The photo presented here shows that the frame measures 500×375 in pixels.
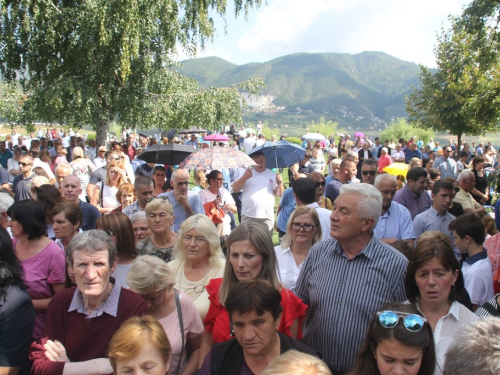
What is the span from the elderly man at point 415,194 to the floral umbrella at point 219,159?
91.4 inches

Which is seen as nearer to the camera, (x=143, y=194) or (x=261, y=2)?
(x=143, y=194)

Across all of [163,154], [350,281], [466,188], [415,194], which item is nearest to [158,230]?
[350,281]

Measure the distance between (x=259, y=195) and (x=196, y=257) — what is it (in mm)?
3411

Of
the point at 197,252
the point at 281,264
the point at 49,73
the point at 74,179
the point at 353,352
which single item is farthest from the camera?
the point at 49,73

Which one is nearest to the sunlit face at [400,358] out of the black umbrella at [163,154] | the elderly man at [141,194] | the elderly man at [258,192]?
the elderly man at [141,194]

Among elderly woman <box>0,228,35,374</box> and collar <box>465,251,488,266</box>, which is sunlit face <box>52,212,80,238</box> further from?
collar <box>465,251,488,266</box>

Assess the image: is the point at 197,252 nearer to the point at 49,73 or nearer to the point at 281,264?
the point at 281,264

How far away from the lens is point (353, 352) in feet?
9.64

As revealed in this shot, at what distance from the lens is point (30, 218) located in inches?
145

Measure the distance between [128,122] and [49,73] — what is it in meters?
3.46

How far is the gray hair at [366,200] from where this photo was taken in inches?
121

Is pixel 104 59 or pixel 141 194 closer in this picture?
pixel 141 194

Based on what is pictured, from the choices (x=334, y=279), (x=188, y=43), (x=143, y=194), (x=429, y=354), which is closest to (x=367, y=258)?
(x=334, y=279)

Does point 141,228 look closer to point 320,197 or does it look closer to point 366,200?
point 366,200
